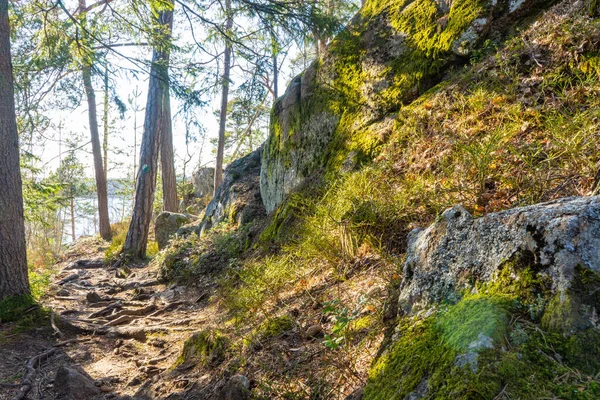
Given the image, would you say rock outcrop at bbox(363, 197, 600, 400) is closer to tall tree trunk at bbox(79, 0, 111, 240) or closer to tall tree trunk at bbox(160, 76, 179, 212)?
tall tree trunk at bbox(160, 76, 179, 212)

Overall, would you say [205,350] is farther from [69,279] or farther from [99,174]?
[99,174]

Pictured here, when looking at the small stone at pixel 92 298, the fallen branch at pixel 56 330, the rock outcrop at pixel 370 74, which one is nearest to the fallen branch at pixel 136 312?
the fallen branch at pixel 56 330

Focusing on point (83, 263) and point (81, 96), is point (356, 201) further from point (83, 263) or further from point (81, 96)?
point (83, 263)

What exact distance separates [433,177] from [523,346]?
2191 mm

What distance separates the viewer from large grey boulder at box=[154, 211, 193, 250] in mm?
10398

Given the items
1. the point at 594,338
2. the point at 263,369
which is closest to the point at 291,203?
the point at 263,369

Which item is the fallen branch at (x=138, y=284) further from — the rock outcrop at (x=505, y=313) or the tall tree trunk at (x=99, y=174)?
the tall tree trunk at (x=99, y=174)

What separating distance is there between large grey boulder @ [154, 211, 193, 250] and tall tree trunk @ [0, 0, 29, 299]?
5.64m

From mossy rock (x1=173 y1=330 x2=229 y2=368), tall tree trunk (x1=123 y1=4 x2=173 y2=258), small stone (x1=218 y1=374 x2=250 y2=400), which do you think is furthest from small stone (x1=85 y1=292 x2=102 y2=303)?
small stone (x1=218 y1=374 x2=250 y2=400)

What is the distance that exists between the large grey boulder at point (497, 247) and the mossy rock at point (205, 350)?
177 cm

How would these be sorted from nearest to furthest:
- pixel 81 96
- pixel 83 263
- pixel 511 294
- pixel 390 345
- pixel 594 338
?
pixel 594 338 < pixel 511 294 < pixel 390 345 < pixel 81 96 < pixel 83 263

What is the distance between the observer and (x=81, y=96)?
789 centimetres

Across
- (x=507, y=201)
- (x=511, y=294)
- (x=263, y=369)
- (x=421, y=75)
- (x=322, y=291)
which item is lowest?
(x=263, y=369)

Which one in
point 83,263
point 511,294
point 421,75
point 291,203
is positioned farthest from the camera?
point 83,263
